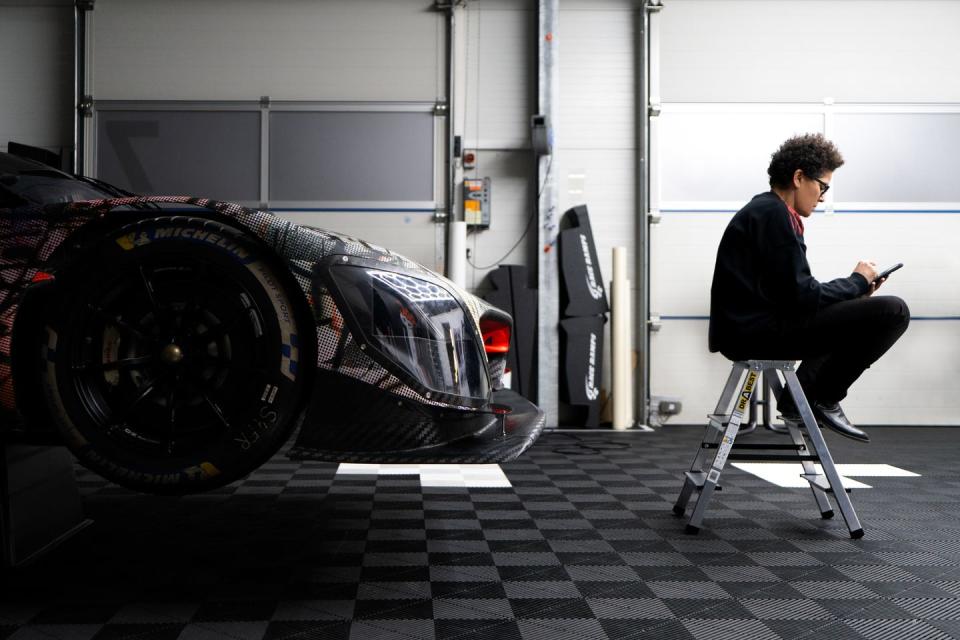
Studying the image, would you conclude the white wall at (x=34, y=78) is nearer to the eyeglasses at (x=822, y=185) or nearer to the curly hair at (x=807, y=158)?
the curly hair at (x=807, y=158)

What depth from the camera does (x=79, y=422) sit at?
1.78 metres

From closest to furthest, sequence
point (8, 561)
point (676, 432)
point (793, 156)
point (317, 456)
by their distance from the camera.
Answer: point (317, 456), point (8, 561), point (793, 156), point (676, 432)

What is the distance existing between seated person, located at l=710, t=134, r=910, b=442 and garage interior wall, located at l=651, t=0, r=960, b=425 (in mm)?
4062

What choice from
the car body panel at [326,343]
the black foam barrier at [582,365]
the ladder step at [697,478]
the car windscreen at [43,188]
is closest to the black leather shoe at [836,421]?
the ladder step at [697,478]

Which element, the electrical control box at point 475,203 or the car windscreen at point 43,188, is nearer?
the car windscreen at point 43,188

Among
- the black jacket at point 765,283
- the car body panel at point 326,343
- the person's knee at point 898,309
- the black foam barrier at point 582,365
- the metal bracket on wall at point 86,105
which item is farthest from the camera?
the metal bracket on wall at point 86,105

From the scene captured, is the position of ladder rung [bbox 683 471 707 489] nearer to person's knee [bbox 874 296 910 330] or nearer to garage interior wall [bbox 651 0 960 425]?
person's knee [bbox 874 296 910 330]

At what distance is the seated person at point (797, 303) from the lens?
259 centimetres

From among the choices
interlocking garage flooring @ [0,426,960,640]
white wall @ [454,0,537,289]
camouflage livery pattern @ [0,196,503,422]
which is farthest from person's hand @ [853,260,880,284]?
white wall @ [454,0,537,289]

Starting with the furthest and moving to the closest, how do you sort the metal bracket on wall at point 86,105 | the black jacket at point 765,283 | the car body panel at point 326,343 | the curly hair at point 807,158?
the metal bracket on wall at point 86,105, the curly hair at point 807,158, the black jacket at point 765,283, the car body panel at point 326,343

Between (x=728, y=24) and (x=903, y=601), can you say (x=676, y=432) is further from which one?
(x=903, y=601)

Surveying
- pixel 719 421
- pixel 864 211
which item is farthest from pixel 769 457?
pixel 864 211

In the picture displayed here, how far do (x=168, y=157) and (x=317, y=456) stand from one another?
231 inches

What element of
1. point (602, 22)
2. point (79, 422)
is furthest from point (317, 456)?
point (602, 22)
